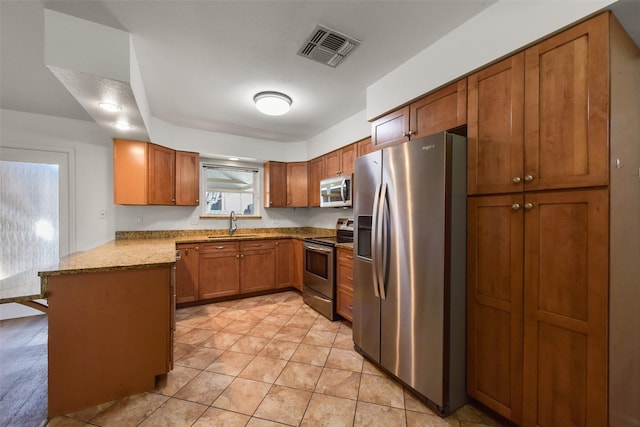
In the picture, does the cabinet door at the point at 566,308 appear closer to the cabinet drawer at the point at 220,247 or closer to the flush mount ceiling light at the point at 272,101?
the flush mount ceiling light at the point at 272,101

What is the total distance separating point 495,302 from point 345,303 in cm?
162

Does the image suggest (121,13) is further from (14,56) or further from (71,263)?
(71,263)

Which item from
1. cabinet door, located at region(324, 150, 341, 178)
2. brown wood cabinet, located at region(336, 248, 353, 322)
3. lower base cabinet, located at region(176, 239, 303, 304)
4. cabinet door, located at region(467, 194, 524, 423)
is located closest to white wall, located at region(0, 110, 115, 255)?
lower base cabinet, located at region(176, 239, 303, 304)

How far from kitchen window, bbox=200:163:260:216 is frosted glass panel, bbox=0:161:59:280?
5.90 ft

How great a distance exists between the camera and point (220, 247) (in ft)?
12.0

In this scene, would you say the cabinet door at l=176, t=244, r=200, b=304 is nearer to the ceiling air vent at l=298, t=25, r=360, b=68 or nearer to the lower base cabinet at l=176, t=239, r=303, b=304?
the lower base cabinet at l=176, t=239, r=303, b=304

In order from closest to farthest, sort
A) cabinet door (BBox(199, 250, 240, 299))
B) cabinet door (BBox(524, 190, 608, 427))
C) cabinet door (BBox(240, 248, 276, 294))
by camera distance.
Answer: cabinet door (BBox(524, 190, 608, 427)), cabinet door (BBox(199, 250, 240, 299)), cabinet door (BBox(240, 248, 276, 294))

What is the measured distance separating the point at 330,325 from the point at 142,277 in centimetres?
196

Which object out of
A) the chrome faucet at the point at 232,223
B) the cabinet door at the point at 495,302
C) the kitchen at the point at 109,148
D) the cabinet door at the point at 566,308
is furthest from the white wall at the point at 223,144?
the cabinet door at the point at 566,308

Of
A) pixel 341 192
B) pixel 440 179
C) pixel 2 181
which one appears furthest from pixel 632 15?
pixel 2 181

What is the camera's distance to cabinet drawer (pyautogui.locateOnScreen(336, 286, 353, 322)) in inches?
112

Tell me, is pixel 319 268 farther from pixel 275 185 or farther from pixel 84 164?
pixel 84 164

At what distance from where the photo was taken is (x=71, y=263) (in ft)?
5.96

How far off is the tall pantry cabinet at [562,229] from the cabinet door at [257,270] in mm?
2955
